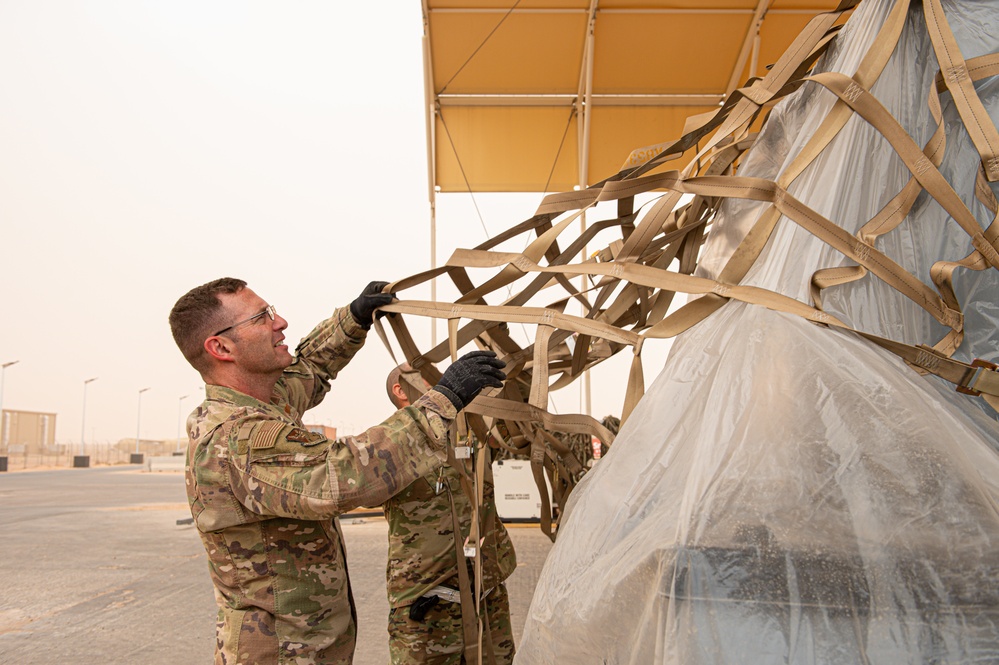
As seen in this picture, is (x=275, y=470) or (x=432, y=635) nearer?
(x=275, y=470)

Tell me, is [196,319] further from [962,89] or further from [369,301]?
[962,89]

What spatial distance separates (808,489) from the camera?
1.17 metres

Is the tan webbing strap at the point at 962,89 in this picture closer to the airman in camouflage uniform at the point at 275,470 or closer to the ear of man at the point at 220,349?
the airman in camouflage uniform at the point at 275,470

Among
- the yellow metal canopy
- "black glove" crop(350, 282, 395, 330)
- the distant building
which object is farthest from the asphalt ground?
the distant building

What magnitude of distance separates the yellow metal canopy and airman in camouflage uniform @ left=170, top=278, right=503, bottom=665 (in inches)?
319

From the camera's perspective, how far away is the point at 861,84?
153cm

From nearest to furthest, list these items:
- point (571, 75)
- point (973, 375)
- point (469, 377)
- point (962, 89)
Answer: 1. point (973, 375)
2. point (962, 89)
3. point (469, 377)
4. point (571, 75)

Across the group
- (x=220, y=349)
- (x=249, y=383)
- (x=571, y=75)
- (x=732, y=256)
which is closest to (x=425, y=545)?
(x=249, y=383)

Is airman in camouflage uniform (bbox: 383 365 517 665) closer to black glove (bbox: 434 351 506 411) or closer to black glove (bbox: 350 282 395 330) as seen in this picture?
black glove (bbox: 350 282 395 330)

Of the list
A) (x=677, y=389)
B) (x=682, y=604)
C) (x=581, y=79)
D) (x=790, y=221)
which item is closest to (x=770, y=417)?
(x=677, y=389)

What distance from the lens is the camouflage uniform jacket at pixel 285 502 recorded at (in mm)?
2039

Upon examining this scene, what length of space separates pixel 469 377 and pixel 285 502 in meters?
0.62

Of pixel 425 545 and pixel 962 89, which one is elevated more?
pixel 962 89

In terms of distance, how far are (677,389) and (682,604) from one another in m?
0.40
